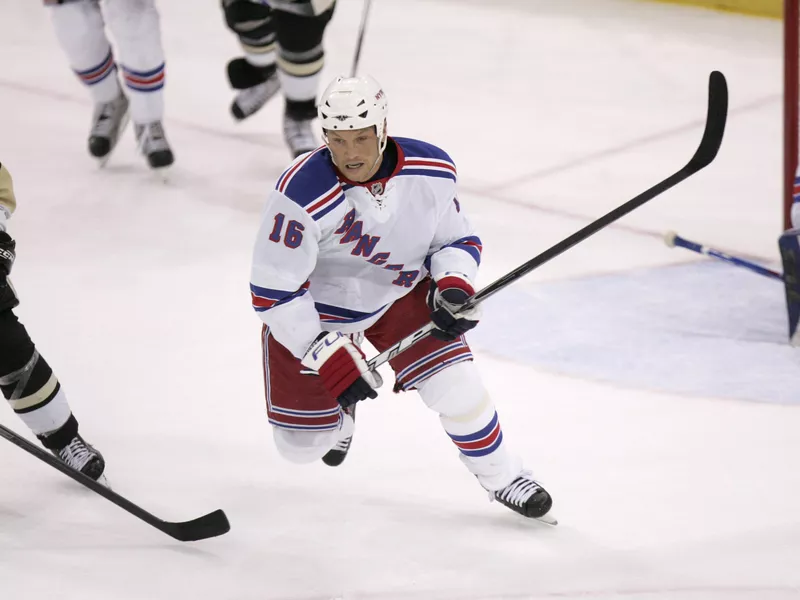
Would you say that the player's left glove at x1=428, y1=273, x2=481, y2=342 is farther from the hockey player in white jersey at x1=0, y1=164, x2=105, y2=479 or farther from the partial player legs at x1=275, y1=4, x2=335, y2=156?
the partial player legs at x1=275, y1=4, x2=335, y2=156

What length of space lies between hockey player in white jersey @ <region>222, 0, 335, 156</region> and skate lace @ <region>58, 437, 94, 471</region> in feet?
6.38

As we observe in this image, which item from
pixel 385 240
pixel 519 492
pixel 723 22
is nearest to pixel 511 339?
pixel 519 492

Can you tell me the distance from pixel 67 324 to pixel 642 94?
2766mm

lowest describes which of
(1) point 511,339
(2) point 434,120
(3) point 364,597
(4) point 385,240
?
(2) point 434,120

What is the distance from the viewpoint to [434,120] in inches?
182

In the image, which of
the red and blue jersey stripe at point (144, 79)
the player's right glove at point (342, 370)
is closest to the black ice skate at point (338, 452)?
the player's right glove at point (342, 370)

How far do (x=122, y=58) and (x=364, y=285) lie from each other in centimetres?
217

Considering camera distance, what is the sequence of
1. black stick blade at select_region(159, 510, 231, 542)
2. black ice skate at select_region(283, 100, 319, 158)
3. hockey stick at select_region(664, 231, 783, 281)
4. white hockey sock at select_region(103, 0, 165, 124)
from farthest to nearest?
black ice skate at select_region(283, 100, 319, 158) < white hockey sock at select_region(103, 0, 165, 124) < hockey stick at select_region(664, 231, 783, 281) < black stick blade at select_region(159, 510, 231, 542)

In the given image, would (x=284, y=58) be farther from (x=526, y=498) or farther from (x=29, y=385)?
(x=526, y=498)

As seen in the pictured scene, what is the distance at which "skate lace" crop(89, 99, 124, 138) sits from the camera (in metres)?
4.12

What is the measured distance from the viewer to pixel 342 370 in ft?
6.30

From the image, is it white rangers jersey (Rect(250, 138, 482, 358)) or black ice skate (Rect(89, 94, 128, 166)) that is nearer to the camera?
white rangers jersey (Rect(250, 138, 482, 358))

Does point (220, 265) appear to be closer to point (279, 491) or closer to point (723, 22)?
point (279, 491)

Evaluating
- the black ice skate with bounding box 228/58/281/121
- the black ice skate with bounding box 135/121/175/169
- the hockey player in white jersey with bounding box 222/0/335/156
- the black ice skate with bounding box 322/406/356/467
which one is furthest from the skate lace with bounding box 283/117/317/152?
the black ice skate with bounding box 322/406/356/467
